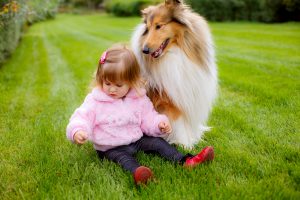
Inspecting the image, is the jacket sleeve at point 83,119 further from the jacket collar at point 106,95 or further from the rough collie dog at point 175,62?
the rough collie dog at point 175,62

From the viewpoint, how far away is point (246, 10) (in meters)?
17.9

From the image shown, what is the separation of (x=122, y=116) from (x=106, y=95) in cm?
22

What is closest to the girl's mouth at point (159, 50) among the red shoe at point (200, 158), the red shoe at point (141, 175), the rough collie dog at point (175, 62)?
the rough collie dog at point (175, 62)

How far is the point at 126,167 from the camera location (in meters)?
2.99

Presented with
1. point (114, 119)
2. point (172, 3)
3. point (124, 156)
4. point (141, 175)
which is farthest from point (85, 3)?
point (141, 175)

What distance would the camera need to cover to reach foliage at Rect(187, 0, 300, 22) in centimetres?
1645

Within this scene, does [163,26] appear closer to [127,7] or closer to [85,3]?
[127,7]

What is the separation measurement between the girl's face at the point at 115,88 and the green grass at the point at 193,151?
0.57 m

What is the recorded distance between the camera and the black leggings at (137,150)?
3.03 meters

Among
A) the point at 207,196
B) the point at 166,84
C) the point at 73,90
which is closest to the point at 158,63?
the point at 166,84

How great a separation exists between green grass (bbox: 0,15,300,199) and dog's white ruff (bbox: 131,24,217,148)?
251 mm

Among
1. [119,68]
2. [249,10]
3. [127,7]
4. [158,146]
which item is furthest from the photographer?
[127,7]

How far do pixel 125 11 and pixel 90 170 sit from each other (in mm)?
24673

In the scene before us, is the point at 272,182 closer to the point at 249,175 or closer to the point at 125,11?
the point at 249,175
